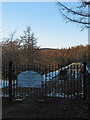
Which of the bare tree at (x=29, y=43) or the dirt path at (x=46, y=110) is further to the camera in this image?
the bare tree at (x=29, y=43)

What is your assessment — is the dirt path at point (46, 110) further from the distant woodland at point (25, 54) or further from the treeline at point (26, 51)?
the treeline at point (26, 51)

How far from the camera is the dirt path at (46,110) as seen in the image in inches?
211

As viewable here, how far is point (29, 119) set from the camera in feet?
16.5

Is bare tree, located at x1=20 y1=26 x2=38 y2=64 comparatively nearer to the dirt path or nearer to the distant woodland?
the distant woodland

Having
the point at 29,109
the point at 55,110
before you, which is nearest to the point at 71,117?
the point at 55,110

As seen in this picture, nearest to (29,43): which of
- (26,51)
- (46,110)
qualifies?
(26,51)

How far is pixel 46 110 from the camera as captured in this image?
232 inches

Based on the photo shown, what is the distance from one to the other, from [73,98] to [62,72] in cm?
113

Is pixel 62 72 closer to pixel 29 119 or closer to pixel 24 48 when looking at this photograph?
pixel 29 119

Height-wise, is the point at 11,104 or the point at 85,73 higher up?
the point at 85,73

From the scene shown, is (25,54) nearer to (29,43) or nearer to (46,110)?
(29,43)

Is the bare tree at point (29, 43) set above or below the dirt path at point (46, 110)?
above

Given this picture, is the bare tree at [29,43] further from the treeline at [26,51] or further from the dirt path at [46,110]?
the dirt path at [46,110]

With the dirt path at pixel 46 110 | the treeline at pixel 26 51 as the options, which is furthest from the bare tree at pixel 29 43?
the dirt path at pixel 46 110
